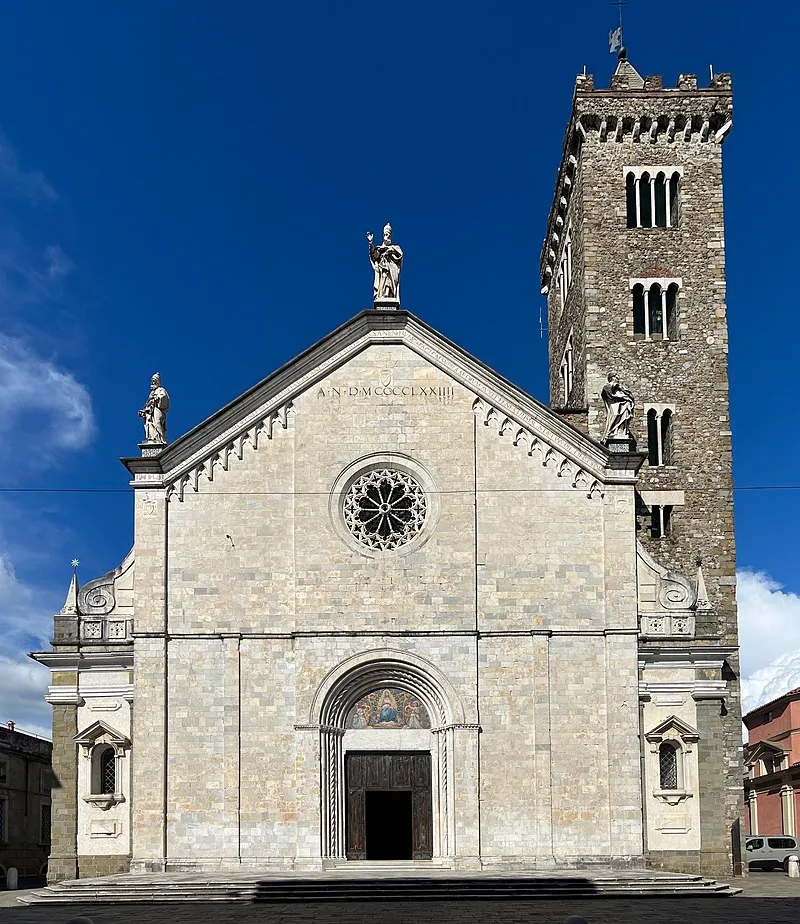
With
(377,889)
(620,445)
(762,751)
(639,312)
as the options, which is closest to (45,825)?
(377,889)

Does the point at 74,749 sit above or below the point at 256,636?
below

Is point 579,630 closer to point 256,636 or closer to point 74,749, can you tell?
point 256,636

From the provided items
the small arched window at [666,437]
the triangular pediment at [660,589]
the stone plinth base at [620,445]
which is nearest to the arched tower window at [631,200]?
the small arched window at [666,437]

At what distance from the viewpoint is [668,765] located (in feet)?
103

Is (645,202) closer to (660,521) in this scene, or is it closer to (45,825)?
(660,521)

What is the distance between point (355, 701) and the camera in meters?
31.3

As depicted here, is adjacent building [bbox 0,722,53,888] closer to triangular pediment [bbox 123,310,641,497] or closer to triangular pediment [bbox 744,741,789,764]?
triangular pediment [bbox 123,310,641,497]

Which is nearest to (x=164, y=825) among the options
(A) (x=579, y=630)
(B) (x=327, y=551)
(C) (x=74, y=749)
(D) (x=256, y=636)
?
(C) (x=74, y=749)

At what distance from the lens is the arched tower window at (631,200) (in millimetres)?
41469

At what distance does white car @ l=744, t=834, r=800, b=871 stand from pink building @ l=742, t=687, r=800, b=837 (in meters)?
8.67

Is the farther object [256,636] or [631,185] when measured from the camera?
[631,185]

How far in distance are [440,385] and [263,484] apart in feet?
17.7

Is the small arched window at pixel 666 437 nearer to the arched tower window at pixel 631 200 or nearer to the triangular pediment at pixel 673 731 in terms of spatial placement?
the arched tower window at pixel 631 200

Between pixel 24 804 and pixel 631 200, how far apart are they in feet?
106
